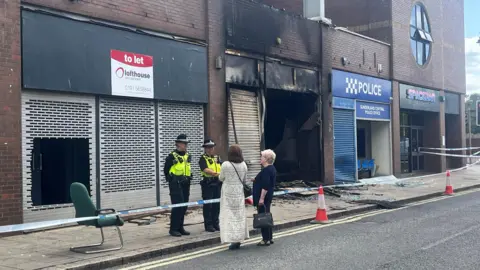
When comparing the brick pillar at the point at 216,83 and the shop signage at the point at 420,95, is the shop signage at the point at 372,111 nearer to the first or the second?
the shop signage at the point at 420,95

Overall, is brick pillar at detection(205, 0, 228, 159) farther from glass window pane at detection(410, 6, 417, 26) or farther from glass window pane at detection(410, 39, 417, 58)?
glass window pane at detection(410, 6, 417, 26)

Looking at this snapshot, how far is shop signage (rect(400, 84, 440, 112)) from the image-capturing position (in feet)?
73.9

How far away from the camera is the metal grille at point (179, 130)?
39.0ft

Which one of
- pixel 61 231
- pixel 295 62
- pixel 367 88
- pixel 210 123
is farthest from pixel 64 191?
pixel 367 88

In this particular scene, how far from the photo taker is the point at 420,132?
2622 cm

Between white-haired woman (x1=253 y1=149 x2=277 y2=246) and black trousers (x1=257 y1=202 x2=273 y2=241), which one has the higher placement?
white-haired woman (x1=253 y1=149 x2=277 y2=246)

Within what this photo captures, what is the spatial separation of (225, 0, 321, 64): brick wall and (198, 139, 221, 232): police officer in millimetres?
5314

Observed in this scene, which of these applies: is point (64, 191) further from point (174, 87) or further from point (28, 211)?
point (174, 87)

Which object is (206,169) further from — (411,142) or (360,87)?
(411,142)

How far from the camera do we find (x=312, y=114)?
56.8ft

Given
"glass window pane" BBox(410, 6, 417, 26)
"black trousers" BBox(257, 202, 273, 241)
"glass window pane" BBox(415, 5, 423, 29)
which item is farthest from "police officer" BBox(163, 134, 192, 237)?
"glass window pane" BBox(415, 5, 423, 29)

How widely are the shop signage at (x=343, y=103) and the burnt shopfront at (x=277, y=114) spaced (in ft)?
3.43

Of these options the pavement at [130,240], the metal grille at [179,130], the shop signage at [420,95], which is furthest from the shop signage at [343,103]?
the metal grille at [179,130]

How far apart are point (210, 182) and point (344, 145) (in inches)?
409
